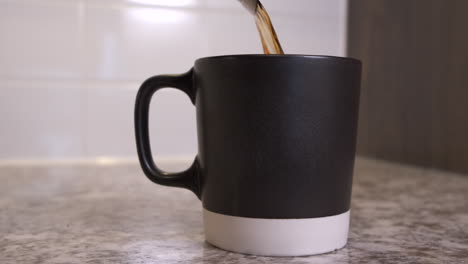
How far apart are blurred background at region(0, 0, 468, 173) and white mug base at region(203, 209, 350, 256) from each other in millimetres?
615

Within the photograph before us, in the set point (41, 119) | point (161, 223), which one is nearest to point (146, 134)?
point (161, 223)

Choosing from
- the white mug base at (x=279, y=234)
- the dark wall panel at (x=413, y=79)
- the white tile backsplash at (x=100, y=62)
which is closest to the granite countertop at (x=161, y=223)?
the white mug base at (x=279, y=234)

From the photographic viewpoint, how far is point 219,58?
338mm

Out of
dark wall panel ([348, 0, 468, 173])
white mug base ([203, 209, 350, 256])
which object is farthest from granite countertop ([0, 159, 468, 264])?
dark wall panel ([348, 0, 468, 173])

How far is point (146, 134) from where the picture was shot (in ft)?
1.28

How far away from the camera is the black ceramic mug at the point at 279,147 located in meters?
0.32

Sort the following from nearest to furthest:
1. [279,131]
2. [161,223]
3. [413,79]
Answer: [279,131] → [161,223] → [413,79]

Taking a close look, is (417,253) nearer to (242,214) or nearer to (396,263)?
(396,263)

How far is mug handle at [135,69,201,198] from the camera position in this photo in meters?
0.38

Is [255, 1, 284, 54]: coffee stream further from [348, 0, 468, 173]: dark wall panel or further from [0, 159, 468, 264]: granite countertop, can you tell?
[348, 0, 468, 173]: dark wall panel

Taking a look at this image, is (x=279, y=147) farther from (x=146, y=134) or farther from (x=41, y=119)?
(x=41, y=119)

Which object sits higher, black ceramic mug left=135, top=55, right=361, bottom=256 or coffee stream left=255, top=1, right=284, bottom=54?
coffee stream left=255, top=1, right=284, bottom=54

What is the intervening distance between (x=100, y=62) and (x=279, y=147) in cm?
79

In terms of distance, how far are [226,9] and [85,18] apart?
0.30 m
